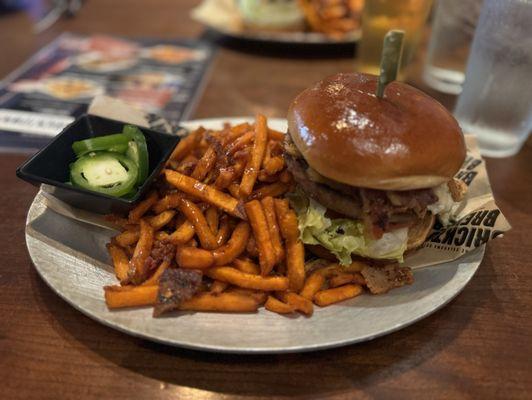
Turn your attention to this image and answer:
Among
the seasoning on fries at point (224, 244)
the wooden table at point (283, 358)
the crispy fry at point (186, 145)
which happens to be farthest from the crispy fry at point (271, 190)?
the wooden table at point (283, 358)

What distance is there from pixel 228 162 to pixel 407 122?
0.74 m

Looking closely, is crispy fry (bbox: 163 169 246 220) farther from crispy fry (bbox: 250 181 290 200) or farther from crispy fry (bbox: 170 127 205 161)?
crispy fry (bbox: 170 127 205 161)

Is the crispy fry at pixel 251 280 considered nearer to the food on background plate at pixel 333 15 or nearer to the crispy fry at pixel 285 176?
the crispy fry at pixel 285 176

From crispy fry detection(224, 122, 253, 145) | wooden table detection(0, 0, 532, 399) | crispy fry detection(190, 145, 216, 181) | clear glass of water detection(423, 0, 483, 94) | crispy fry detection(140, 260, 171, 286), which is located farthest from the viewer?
clear glass of water detection(423, 0, 483, 94)

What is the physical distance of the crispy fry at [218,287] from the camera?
1.57 meters

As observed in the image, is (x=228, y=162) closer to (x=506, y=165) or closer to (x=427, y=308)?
(x=427, y=308)

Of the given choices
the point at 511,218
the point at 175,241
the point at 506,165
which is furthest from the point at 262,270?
the point at 506,165

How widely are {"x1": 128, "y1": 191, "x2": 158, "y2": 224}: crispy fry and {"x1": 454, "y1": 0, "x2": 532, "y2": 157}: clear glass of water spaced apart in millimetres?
1923

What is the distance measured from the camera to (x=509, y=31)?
7.63 feet

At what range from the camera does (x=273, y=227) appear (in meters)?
1.72

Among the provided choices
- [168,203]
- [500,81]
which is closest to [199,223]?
[168,203]

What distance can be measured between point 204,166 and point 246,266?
0.48 metres

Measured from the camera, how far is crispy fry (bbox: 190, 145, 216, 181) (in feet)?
6.16

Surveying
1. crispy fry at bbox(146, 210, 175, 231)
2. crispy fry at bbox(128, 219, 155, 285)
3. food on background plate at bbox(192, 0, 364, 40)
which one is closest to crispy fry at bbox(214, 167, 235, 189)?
crispy fry at bbox(146, 210, 175, 231)
